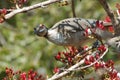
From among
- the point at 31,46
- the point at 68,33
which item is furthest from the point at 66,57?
the point at 31,46

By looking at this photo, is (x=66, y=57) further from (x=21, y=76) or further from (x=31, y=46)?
(x=31, y=46)

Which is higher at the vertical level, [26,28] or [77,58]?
[77,58]

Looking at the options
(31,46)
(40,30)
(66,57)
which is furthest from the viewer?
(31,46)

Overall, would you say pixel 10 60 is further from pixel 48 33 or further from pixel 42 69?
pixel 48 33

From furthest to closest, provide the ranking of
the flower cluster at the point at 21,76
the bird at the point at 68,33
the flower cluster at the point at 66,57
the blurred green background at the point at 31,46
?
the blurred green background at the point at 31,46 < the bird at the point at 68,33 < the flower cluster at the point at 66,57 < the flower cluster at the point at 21,76

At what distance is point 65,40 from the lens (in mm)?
4996

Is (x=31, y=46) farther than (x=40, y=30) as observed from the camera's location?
Yes

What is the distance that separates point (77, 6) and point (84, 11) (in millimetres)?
176

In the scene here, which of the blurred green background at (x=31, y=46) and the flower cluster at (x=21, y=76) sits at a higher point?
the flower cluster at (x=21, y=76)

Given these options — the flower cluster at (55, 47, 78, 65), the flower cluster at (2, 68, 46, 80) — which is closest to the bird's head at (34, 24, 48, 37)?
the flower cluster at (55, 47, 78, 65)

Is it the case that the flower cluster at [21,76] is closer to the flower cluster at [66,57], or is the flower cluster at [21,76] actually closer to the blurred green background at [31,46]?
the flower cluster at [66,57]

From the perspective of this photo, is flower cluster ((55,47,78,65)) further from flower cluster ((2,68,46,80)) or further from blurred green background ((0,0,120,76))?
blurred green background ((0,0,120,76))

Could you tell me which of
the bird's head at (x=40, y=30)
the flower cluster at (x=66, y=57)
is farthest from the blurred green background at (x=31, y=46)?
the flower cluster at (x=66, y=57)

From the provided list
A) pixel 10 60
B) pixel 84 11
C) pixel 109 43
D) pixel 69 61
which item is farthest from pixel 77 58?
pixel 84 11
